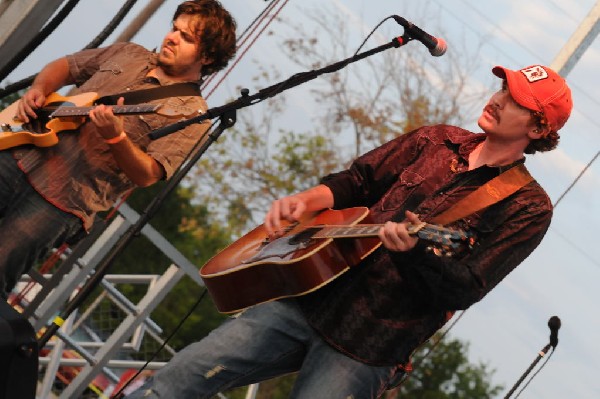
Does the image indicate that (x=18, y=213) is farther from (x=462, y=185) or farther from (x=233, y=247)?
(x=462, y=185)

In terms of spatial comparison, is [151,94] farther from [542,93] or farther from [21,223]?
[542,93]

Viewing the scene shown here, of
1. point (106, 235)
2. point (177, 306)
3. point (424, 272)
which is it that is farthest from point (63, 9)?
point (177, 306)

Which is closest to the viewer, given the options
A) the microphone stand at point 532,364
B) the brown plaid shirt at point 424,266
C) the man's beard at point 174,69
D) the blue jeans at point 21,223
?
the brown plaid shirt at point 424,266

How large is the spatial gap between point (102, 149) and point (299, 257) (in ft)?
3.86

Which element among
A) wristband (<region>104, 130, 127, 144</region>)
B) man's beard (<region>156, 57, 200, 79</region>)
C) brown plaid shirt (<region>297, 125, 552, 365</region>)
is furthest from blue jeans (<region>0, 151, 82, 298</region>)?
brown plaid shirt (<region>297, 125, 552, 365</region>)

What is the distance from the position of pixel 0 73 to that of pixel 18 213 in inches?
51.7

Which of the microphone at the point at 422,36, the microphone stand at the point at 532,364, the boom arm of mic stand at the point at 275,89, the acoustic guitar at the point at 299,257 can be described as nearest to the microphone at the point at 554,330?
the microphone stand at the point at 532,364

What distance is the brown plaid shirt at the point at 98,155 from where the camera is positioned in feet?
14.0

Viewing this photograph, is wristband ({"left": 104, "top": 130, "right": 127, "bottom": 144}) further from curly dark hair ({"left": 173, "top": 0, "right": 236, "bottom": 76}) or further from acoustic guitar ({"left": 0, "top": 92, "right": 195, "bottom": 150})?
curly dark hair ({"left": 173, "top": 0, "right": 236, "bottom": 76})

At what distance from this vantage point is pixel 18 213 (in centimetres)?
423

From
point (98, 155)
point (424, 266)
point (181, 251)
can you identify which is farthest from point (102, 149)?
point (181, 251)

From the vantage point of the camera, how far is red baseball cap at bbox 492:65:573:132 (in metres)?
3.47

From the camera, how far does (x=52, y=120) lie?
14.1ft

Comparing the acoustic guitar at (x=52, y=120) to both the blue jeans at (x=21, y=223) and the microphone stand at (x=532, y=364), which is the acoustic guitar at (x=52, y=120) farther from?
the microphone stand at (x=532, y=364)
